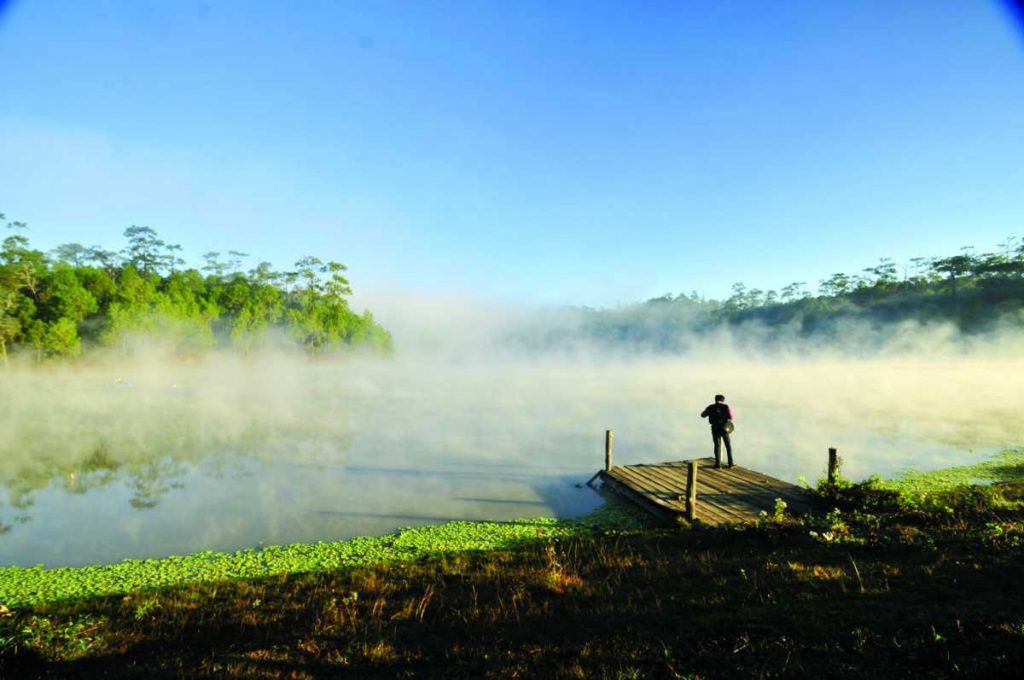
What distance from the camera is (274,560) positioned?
9.02 metres

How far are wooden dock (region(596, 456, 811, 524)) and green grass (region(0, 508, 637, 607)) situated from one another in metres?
1.08

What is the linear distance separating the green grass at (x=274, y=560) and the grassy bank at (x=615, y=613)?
49 cm

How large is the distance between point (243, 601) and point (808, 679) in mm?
7226

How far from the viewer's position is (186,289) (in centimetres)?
6269

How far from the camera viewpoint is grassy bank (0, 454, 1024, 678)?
14.6 ft

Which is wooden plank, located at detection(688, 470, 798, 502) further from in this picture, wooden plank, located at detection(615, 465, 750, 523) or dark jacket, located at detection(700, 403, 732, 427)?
dark jacket, located at detection(700, 403, 732, 427)

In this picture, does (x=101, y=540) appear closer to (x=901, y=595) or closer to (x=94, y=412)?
(x=901, y=595)

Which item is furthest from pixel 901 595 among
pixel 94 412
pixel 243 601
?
pixel 94 412

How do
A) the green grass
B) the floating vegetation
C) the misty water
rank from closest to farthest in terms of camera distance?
the green grass → the misty water → the floating vegetation

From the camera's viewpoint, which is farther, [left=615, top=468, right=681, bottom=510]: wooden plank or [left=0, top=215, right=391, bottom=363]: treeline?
[left=0, top=215, right=391, bottom=363]: treeline

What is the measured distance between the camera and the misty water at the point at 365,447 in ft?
37.0

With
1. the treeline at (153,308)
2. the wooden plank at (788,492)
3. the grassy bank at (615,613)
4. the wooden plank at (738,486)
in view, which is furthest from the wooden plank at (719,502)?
the treeline at (153,308)

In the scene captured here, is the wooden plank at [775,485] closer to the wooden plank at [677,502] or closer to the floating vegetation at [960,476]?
the wooden plank at [677,502]

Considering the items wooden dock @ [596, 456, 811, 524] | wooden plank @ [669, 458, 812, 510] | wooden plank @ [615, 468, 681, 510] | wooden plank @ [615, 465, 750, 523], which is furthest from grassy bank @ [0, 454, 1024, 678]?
wooden plank @ [615, 468, 681, 510]
